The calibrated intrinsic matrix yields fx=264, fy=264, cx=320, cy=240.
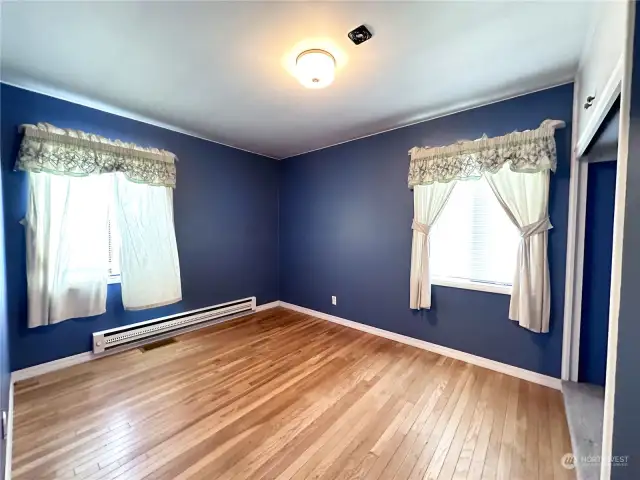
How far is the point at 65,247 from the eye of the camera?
7.80 feet

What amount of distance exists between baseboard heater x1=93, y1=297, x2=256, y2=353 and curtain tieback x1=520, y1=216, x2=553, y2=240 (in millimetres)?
3443

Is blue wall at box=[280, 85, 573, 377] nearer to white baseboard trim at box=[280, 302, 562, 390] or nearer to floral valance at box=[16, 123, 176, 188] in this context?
white baseboard trim at box=[280, 302, 562, 390]

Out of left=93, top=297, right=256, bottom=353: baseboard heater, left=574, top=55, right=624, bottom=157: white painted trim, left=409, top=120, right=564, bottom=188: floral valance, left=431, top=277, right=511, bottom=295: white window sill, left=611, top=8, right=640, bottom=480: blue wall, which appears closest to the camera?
left=611, top=8, right=640, bottom=480: blue wall

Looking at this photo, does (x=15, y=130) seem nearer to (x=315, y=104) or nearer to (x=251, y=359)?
(x=315, y=104)

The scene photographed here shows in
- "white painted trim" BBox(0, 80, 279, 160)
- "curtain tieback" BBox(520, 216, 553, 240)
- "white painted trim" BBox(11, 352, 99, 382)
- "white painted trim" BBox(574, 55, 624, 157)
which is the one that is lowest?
"white painted trim" BBox(11, 352, 99, 382)

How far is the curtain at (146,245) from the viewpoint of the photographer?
2.75 metres

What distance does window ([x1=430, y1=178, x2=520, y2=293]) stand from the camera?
2.47 meters

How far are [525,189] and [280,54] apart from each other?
7.35 ft

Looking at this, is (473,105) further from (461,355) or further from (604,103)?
(461,355)

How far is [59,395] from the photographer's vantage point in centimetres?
206

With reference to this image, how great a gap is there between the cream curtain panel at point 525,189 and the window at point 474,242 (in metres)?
0.12

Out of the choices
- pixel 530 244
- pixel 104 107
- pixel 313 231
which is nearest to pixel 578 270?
Answer: pixel 530 244

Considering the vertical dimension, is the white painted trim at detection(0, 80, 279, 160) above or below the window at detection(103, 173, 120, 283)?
above

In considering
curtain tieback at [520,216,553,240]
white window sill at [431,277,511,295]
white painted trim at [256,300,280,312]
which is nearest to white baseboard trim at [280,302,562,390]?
white window sill at [431,277,511,295]
